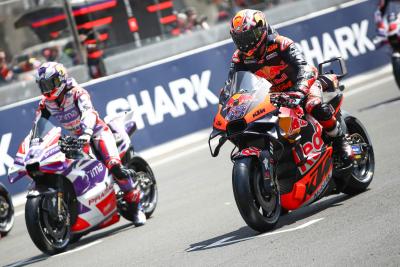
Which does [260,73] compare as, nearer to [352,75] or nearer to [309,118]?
[309,118]

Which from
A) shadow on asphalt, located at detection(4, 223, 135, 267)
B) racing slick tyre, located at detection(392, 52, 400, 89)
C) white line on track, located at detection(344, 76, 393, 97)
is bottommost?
white line on track, located at detection(344, 76, 393, 97)

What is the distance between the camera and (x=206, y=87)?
1798 centimetres

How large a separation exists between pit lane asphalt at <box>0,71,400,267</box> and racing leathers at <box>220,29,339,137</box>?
891mm

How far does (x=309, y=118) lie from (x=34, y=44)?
9506 millimetres

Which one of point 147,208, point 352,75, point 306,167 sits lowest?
point 352,75

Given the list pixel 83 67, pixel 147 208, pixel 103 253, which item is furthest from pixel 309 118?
pixel 83 67

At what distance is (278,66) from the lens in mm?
8703

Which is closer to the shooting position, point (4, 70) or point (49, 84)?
point (49, 84)

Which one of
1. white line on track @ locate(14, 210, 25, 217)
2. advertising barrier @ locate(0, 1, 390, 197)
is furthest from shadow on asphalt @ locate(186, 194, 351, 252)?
advertising barrier @ locate(0, 1, 390, 197)

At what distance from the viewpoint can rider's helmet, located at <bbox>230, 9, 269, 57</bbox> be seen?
8320 mm

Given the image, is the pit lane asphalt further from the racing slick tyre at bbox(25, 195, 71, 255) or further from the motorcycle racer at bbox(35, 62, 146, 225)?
the motorcycle racer at bbox(35, 62, 146, 225)

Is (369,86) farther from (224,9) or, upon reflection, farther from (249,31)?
(249,31)

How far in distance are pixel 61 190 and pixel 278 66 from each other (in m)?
2.76

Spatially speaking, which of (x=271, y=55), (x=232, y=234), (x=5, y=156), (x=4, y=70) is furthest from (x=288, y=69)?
(x=4, y=70)
